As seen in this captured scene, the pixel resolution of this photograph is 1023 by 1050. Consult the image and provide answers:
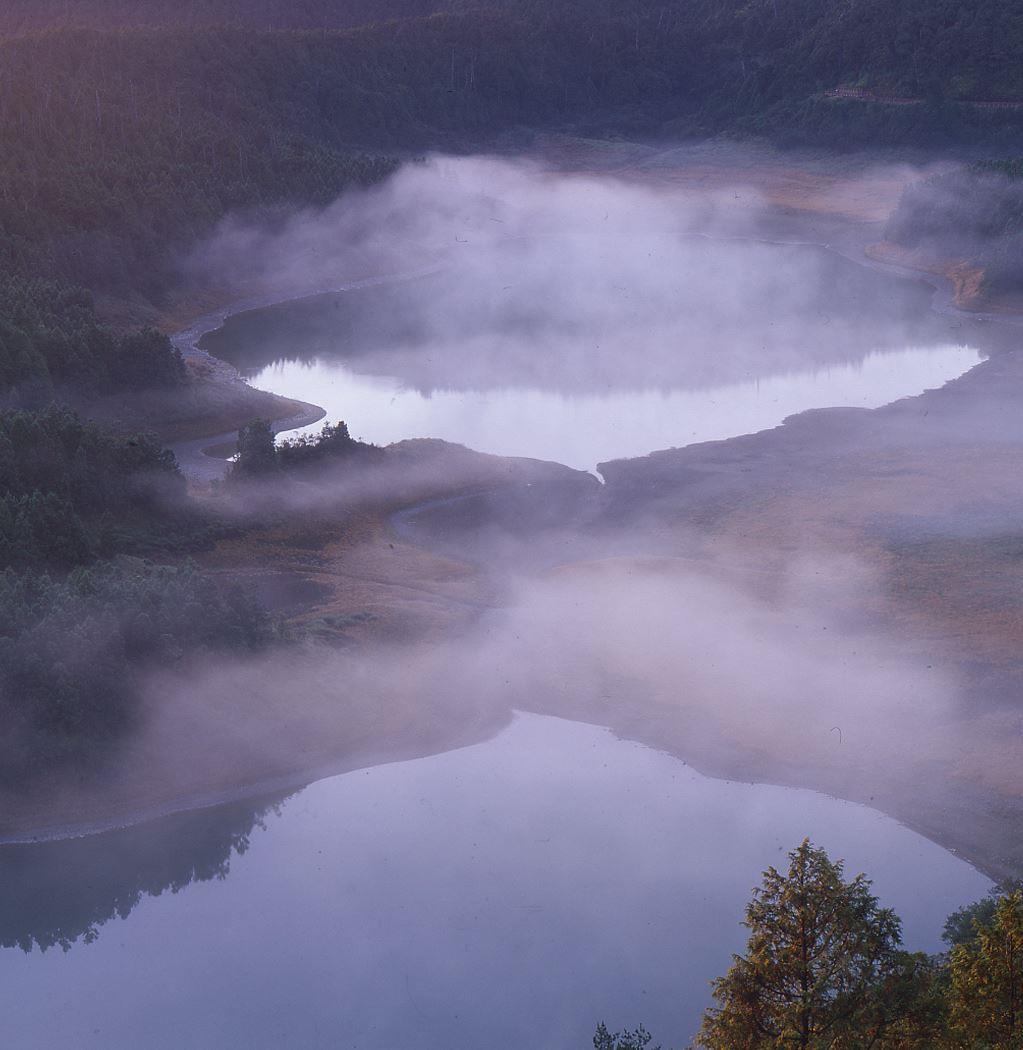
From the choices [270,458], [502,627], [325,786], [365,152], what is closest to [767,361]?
[270,458]

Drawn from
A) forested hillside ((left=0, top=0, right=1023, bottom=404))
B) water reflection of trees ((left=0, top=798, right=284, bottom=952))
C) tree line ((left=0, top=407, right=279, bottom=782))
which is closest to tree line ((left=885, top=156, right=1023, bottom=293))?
forested hillside ((left=0, top=0, right=1023, bottom=404))

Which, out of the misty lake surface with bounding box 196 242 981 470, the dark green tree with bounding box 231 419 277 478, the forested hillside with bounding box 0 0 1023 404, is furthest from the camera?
the forested hillside with bounding box 0 0 1023 404

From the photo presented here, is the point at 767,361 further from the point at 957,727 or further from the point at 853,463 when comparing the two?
the point at 957,727

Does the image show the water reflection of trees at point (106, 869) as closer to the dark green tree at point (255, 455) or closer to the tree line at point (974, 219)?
the dark green tree at point (255, 455)

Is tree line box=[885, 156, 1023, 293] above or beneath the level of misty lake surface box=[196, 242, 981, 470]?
above

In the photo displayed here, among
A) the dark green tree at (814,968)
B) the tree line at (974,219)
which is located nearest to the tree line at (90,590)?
the dark green tree at (814,968)

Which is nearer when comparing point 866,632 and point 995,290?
point 866,632

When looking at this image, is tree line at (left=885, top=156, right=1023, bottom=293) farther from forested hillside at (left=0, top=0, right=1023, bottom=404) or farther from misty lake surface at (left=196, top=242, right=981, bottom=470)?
forested hillside at (left=0, top=0, right=1023, bottom=404)
